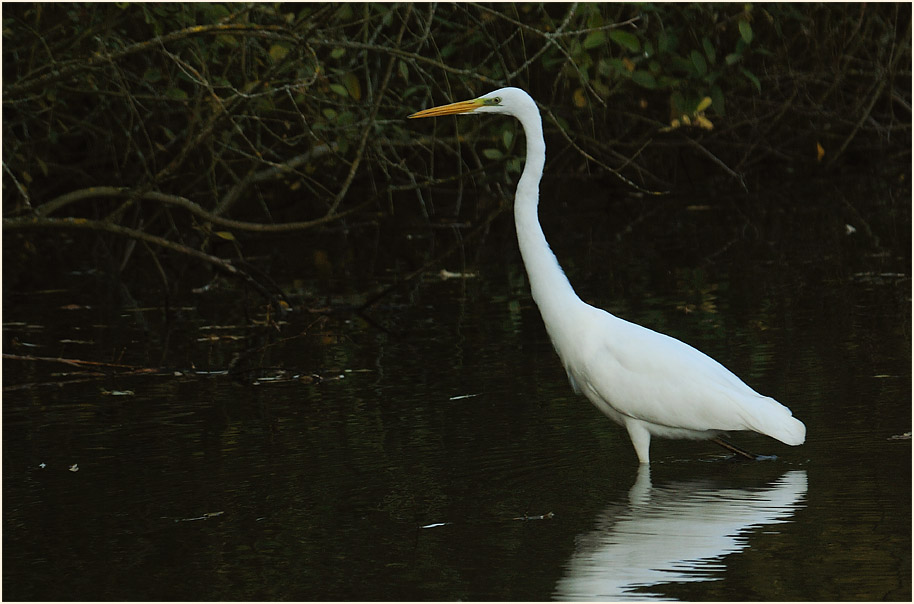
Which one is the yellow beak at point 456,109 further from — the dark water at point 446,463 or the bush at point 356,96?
the dark water at point 446,463

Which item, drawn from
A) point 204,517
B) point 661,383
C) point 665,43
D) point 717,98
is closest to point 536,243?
point 661,383

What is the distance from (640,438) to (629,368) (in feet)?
0.92

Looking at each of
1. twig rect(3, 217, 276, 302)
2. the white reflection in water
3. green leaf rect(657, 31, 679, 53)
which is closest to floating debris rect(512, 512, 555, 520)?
the white reflection in water

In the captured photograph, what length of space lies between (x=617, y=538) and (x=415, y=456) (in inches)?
48.7

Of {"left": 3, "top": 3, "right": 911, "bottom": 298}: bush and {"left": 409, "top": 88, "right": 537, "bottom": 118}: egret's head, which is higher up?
{"left": 3, "top": 3, "right": 911, "bottom": 298}: bush

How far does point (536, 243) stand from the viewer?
5.57 m

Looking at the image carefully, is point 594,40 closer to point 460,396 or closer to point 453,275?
point 460,396

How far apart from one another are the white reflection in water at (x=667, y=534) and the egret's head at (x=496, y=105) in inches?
64.3

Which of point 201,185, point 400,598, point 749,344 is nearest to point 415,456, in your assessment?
point 400,598

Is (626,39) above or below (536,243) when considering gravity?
above

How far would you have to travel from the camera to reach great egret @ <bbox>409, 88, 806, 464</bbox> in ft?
16.7

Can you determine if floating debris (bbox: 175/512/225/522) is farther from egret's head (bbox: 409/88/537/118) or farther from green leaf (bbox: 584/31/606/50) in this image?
green leaf (bbox: 584/31/606/50)

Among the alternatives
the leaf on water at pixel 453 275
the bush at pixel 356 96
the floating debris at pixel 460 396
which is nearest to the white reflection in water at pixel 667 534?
the floating debris at pixel 460 396

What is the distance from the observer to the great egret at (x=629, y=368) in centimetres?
508
